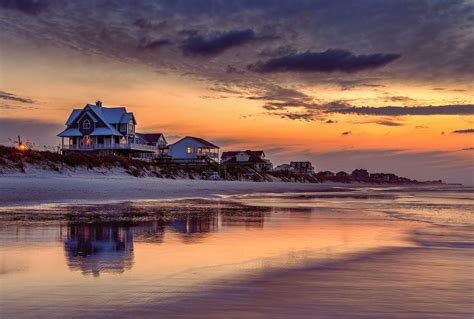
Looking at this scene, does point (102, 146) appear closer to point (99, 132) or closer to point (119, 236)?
point (99, 132)

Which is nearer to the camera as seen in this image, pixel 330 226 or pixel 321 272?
pixel 321 272

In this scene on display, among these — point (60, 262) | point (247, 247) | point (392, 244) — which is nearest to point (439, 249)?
point (392, 244)

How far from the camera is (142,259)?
8180 millimetres

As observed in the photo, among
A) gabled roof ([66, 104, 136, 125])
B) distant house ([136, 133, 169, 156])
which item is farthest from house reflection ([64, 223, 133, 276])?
distant house ([136, 133, 169, 156])

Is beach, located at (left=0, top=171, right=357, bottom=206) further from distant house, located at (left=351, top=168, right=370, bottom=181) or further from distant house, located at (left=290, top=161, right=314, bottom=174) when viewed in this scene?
distant house, located at (left=351, top=168, right=370, bottom=181)

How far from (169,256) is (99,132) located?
64.5 meters

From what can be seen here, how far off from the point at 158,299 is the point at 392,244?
7.01 meters

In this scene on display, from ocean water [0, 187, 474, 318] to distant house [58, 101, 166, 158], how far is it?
2204 inches

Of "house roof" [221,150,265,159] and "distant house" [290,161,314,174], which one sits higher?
"house roof" [221,150,265,159]

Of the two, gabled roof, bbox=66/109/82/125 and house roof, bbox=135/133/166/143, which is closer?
gabled roof, bbox=66/109/82/125

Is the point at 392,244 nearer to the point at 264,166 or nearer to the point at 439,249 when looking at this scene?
the point at 439,249

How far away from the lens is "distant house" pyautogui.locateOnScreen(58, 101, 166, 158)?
6969 cm

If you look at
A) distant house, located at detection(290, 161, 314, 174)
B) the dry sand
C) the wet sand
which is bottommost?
the wet sand

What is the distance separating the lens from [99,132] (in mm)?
69500
